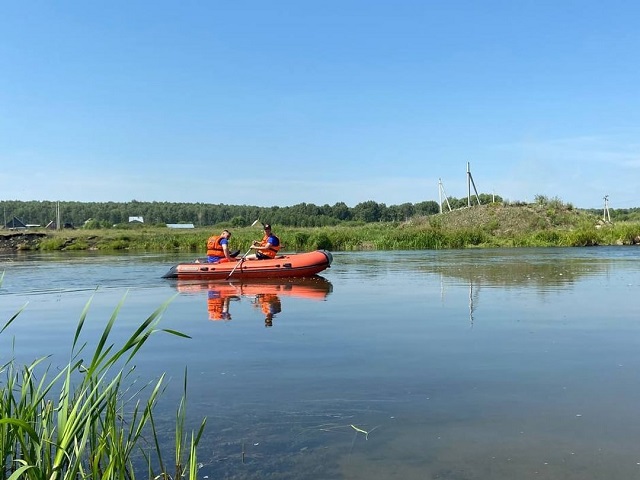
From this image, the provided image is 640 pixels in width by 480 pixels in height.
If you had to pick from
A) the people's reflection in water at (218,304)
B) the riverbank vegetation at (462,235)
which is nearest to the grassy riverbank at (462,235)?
the riverbank vegetation at (462,235)

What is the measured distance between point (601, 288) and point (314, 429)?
10595 millimetres

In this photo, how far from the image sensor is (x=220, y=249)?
17.9m

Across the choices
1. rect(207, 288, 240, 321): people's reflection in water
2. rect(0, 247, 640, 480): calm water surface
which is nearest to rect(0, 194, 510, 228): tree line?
rect(207, 288, 240, 321): people's reflection in water

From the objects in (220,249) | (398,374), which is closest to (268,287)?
(220,249)

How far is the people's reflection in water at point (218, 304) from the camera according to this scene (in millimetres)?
10916

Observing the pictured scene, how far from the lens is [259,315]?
1086 cm

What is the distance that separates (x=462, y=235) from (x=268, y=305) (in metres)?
23.5

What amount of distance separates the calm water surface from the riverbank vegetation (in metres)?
19.9

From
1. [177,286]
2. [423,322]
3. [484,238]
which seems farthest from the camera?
[484,238]

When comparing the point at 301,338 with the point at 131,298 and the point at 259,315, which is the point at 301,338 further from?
the point at 131,298

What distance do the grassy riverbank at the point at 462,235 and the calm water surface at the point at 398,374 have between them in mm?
19910

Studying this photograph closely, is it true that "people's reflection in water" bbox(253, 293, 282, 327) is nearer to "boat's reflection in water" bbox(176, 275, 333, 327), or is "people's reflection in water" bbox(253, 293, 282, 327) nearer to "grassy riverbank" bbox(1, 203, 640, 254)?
"boat's reflection in water" bbox(176, 275, 333, 327)

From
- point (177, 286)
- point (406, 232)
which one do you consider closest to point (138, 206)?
point (406, 232)

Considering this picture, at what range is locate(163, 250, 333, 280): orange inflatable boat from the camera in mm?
17141
